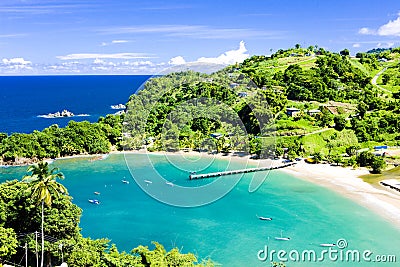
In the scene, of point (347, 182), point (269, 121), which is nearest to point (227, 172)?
point (347, 182)

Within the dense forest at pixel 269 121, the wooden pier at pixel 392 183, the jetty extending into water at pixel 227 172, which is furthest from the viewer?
the dense forest at pixel 269 121

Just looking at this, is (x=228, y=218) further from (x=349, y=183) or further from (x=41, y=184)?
(x=41, y=184)

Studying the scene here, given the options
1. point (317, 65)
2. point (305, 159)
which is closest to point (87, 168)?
point (305, 159)

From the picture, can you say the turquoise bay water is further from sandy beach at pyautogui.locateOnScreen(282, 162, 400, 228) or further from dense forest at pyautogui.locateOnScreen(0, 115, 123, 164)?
dense forest at pyautogui.locateOnScreen(0, 115, 123, 164)

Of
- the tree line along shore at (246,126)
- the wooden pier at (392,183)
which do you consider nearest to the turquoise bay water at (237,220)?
the wooden pier at (392,183)

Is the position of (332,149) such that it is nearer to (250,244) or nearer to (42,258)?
(250,244)

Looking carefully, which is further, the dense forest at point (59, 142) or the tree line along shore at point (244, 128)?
the tree line along shore at point (244, 128)

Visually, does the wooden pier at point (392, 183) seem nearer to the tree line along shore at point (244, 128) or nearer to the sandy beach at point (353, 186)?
the sandy beach at point (353, 186)
